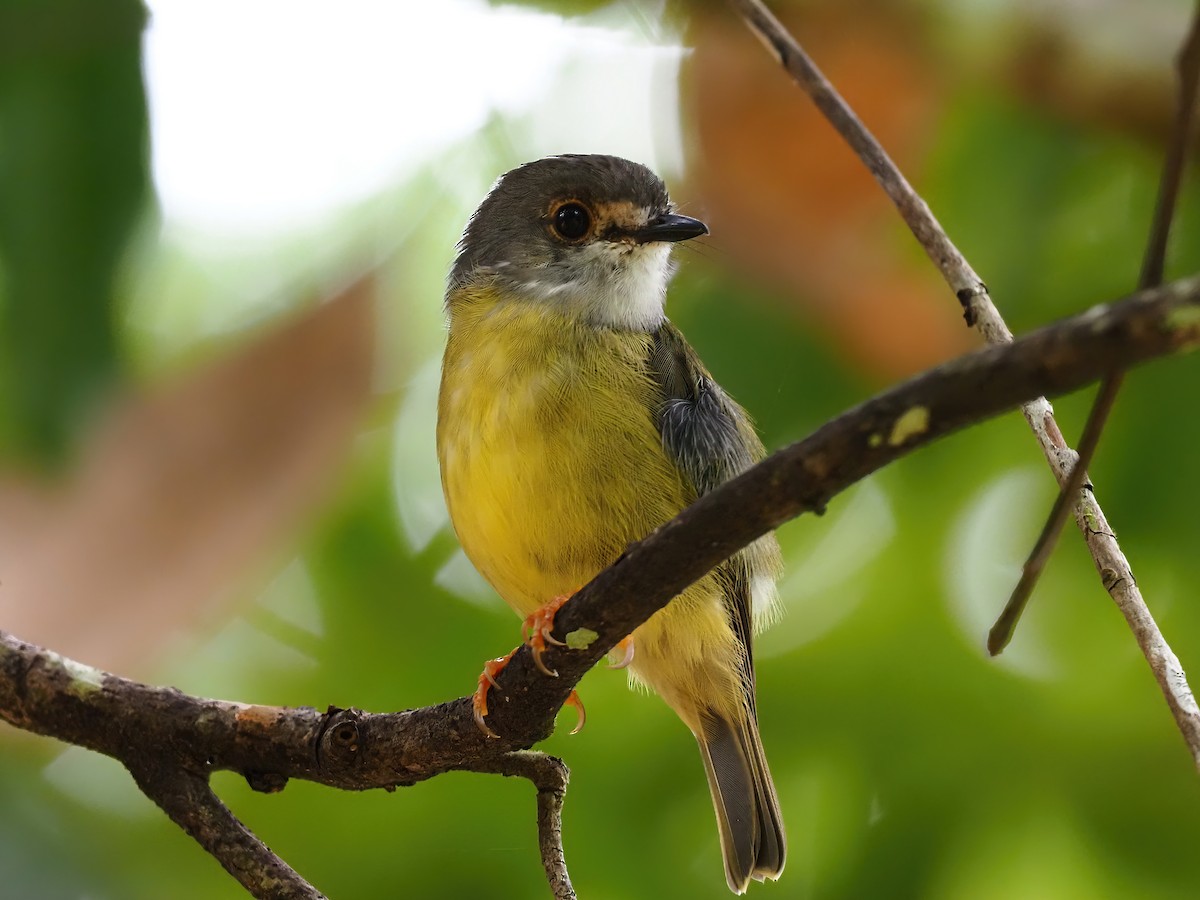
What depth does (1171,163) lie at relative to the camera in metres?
1.35

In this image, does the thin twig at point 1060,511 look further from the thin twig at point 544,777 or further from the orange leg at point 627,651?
the orange leg at point 627,651

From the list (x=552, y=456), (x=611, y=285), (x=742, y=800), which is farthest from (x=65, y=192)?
(x=742, y=800)

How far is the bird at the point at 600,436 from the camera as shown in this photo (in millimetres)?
2963

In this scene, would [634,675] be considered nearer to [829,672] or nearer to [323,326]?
[829,672]

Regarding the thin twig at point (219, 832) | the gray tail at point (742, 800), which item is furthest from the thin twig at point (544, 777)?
the gray tail at point (742, 800)

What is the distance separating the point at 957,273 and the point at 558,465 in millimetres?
1069

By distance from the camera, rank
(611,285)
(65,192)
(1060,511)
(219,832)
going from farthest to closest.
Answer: (65,192), (611,285), (219,832), (1060,511)

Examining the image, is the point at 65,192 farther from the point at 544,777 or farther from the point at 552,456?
the point at 544,777

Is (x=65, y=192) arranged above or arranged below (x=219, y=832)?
above

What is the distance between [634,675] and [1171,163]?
2.41 metres

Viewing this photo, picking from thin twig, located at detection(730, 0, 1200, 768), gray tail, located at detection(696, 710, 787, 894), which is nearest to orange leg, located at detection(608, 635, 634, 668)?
gray tail, located at detection(696, 710, 787, 894)

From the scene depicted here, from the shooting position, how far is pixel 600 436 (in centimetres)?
298

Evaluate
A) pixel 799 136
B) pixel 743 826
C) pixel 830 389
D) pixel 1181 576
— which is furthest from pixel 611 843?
pixel 799 136

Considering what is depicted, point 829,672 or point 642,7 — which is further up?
point 642,7
